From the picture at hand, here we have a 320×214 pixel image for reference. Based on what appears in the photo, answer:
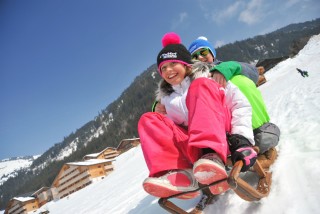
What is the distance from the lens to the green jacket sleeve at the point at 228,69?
2.19 m

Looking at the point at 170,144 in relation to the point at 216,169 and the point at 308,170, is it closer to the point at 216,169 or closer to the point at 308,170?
the point at 216,169

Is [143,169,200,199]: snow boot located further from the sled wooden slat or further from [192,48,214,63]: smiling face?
[192,48,214,63]: smiling face

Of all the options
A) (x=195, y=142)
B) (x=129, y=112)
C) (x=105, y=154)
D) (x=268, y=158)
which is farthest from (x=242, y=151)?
(x=129, y=112)

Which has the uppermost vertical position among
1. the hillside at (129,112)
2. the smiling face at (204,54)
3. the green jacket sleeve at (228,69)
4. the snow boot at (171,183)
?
the hillside at (129,112)

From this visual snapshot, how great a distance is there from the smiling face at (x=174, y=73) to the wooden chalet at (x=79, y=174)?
45.2 metres

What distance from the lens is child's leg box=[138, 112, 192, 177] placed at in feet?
6.06

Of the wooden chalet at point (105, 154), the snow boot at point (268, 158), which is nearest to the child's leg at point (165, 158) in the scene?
the snow boot at point (268, 158)

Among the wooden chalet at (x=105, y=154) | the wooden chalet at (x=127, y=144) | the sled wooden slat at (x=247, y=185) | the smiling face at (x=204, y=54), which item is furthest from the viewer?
the wooden chalet at (x=127, y=144)

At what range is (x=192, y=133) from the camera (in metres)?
1.68

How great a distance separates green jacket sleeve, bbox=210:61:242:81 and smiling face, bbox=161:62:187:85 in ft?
1.02

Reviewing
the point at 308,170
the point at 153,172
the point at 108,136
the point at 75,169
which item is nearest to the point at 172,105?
the point at 153,172

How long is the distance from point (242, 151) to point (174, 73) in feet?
3.48

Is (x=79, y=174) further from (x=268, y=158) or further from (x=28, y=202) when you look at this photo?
(x=268, y=158)

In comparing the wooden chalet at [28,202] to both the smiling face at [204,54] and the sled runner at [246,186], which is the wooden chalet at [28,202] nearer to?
the smiling face at [204,54]
